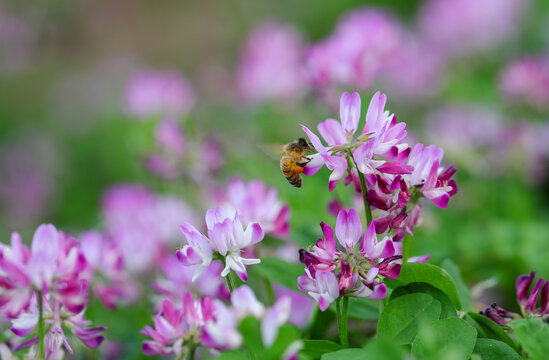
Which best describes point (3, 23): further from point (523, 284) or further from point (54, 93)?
point (523, 284)

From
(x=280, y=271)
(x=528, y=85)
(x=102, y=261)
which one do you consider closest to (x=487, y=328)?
(x=280, y=271)

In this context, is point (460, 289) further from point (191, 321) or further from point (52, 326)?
point (52, 326)

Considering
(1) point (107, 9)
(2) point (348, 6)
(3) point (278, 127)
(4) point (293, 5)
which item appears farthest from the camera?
(1) point (107, 9)

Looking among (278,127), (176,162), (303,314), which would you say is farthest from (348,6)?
(303,314)

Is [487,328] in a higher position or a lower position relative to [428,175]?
lower

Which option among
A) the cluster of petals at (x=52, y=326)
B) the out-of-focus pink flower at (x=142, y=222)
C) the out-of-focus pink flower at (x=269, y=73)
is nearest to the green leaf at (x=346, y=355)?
the cluster of petals at (x=52, y=326)

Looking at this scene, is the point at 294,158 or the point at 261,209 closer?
the point at 294,158
